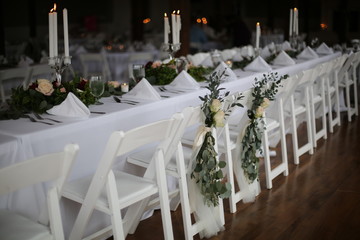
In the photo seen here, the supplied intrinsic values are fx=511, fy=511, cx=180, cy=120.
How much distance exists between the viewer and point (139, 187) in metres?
2.75

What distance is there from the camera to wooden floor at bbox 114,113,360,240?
3.36m

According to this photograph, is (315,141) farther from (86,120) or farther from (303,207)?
(86,120)

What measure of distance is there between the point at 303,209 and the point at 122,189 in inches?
64.2

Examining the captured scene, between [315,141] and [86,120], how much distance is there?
3070 millimetres

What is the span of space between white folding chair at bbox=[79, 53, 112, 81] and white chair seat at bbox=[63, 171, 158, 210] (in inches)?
188

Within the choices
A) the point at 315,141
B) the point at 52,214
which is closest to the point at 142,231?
the point at 52,214

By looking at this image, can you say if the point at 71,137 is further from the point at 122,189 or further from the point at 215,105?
the point at 215,105

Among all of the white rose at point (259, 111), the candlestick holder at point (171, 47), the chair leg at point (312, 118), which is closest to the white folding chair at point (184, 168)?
the white rose at point (259, 111)

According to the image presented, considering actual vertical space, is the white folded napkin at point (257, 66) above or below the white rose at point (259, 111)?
above

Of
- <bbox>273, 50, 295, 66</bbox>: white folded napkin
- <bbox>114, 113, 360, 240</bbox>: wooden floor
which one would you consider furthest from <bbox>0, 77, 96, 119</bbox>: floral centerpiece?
<bbox>273, 50, 295, 66</bbox>: white folded napkin

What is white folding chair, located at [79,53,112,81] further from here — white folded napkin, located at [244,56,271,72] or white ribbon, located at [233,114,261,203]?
white ribbon, located at [233,114,261,203]

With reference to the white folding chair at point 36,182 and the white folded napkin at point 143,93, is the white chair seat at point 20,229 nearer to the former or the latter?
the white folding chair at point 36,182

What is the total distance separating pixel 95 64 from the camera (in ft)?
27.5

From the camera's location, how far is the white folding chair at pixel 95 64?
7.68m
